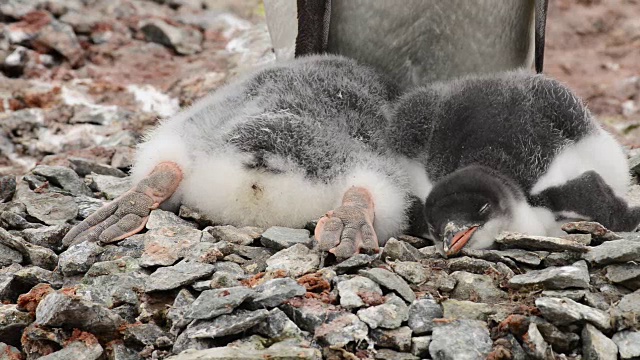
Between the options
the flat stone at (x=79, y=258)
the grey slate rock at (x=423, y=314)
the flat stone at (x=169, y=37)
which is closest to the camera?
the grey slate rock at (x=423, y=314)

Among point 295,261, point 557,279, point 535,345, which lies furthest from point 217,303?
point 557,279

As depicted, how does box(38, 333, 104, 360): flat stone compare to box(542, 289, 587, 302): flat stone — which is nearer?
box(38, 333, 104, 360): flat stone

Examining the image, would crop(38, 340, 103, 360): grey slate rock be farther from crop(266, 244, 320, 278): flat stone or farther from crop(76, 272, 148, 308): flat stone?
crop(266, 244, 320, 278): flat stone

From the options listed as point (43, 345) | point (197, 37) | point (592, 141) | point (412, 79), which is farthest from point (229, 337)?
point (197, 37)

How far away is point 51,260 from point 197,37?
299 cm

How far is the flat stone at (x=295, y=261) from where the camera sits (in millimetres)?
2422

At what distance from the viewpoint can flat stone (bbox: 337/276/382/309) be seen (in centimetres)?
221

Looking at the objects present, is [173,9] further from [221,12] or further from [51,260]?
[51,260]

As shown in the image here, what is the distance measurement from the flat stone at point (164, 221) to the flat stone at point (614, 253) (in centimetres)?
112

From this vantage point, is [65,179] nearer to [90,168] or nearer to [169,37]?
[90,168]

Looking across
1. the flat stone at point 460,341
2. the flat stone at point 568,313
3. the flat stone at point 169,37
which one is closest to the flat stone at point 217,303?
the flat stone at point 460,341

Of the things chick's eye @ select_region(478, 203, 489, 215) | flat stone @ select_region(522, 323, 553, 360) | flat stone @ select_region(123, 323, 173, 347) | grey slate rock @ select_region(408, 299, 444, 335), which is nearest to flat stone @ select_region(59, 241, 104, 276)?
flat stone @ select_region(123, 323, 173, 347)

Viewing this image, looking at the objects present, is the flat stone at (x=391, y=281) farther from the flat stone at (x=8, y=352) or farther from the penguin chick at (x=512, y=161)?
the flat stone at (x=8, y=352)

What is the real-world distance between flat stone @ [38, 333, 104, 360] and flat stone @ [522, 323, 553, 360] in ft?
3.07
